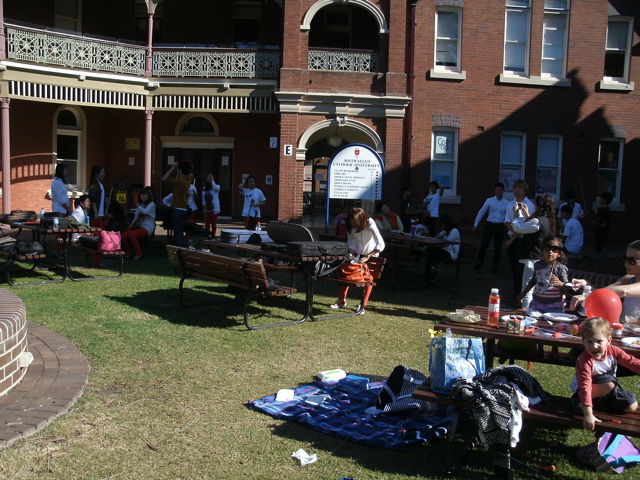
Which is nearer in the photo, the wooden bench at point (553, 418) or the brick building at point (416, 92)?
→ the wooden bench at point (553, 418)

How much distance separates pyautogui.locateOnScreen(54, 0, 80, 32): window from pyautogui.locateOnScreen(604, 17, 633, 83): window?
1650 cm

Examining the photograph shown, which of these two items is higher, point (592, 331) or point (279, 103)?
point (279, 103)

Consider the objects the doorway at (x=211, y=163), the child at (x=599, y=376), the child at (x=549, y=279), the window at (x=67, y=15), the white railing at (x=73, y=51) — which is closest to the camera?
the child at (x=599, y=376)

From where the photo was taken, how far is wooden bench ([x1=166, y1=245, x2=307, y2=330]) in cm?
782

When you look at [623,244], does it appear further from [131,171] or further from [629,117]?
[131,171]

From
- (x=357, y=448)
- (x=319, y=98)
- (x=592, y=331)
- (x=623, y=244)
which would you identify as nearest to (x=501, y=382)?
(x=592, y=331)

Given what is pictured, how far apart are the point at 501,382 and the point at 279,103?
615 inches

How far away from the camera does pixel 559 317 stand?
539 centimetres

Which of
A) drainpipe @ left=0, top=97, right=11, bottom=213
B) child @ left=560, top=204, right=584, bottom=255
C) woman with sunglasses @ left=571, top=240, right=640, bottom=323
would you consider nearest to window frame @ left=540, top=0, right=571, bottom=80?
child @ left=560, top=204, right=584, bottom=255

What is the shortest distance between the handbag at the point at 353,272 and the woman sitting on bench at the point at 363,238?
162 mm

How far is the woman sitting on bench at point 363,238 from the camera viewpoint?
912cm

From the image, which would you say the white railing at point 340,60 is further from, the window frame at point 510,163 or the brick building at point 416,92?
the window frame at point 510,163

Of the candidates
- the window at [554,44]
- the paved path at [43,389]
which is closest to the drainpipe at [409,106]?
the window at [554,44]

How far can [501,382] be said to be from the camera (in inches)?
175
